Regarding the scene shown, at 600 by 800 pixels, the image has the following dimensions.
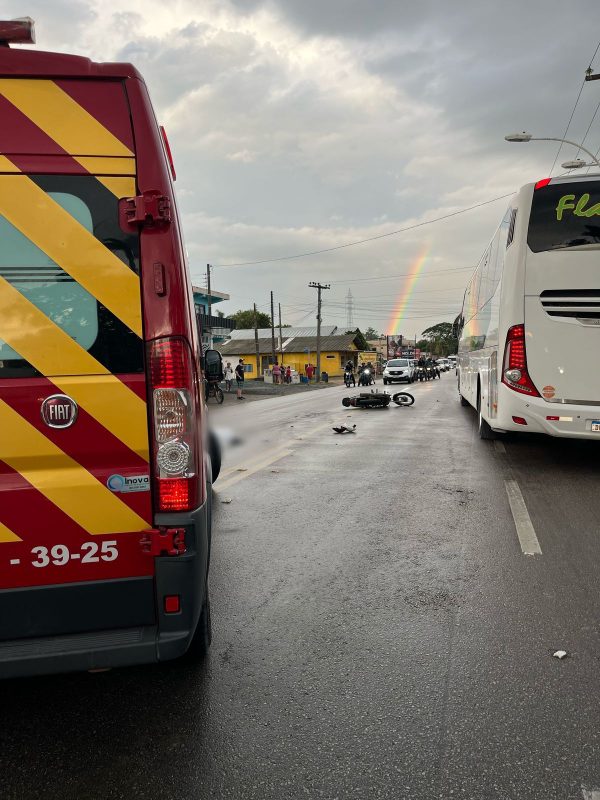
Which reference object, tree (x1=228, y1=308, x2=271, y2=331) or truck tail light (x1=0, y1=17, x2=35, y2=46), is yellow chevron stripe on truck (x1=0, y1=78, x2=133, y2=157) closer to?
truck tail light (x1=0, y1=17, x2=35, y2=46)

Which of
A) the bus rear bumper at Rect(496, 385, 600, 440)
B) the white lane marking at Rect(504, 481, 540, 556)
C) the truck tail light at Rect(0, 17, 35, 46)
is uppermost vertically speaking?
the truck tail light at Rect(0, 17, 35, 46)

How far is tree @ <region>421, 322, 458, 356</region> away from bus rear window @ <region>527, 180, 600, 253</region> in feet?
519

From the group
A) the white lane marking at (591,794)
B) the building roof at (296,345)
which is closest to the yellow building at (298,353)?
the building roof at (296,345)

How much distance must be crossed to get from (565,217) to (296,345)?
68.7 metres

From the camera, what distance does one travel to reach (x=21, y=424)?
7.32 ft

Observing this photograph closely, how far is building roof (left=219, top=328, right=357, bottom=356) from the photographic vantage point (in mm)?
71062

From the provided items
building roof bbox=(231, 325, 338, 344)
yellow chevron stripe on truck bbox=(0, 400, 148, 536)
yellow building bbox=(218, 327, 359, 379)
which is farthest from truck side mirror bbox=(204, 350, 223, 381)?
building roof bbox=(231, 325, 338, 344)

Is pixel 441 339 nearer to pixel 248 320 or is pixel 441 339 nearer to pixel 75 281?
pixel 248 320

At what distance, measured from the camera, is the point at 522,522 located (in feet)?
18.1

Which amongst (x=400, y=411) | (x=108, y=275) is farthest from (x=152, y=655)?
(x=400, y=411)

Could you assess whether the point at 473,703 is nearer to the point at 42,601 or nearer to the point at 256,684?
the point at 256,684

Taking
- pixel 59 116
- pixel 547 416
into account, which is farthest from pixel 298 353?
pixel 59 116

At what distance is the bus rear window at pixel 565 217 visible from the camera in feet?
24.0

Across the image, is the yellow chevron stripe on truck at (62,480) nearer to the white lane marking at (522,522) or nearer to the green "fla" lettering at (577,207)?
the white lane marking at (522,522)
